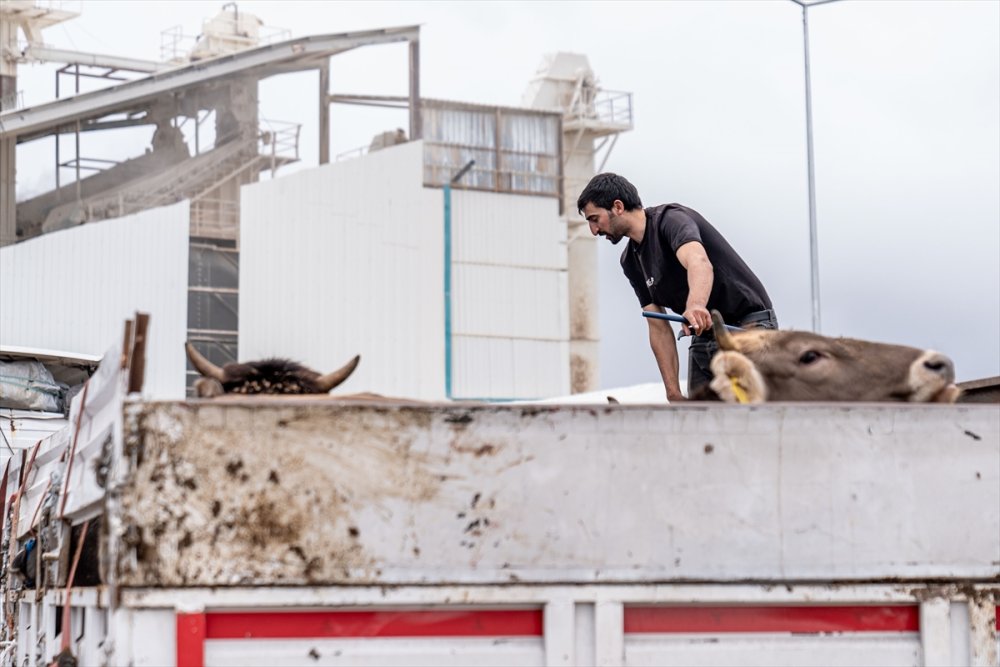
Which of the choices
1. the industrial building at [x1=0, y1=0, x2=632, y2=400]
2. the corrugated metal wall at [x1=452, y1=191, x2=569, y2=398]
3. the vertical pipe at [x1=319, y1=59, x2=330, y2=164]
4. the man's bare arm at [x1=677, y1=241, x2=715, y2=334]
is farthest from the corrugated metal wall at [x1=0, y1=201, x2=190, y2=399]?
the man's bare arm at [x1=677, y1=241, x2=715, y2=334]

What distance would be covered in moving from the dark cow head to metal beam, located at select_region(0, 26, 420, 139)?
31027 mm

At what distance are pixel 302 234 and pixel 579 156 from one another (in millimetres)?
12279

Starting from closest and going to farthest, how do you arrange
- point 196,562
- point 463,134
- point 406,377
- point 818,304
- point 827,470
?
1. point 196,562
2. point 827,470
3. point 818,304
4. point 406,377
5. point 463,134

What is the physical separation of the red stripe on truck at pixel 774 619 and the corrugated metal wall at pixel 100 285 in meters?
29.7

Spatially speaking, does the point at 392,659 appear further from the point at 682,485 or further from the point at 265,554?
the point at 682,485

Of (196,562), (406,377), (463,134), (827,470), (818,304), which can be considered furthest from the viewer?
(463,134)

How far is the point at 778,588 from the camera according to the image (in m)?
3.59

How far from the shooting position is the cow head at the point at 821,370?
4.95m

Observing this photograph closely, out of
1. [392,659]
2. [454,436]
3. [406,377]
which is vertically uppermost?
[406,377]

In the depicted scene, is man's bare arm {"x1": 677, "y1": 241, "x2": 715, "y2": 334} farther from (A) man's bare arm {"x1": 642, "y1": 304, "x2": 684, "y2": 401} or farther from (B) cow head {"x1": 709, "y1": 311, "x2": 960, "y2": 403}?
(A) man's bare arm {"x1": 642, "y1": 304, "x2": 684, "y2": 401}

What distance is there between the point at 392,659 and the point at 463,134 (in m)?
38.8

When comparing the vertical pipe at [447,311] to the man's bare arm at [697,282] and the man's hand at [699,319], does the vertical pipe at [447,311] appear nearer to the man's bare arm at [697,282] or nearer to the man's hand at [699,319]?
the man's bare arm at [697,282]

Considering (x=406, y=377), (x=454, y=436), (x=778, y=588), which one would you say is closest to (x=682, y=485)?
(x=778, y=588)

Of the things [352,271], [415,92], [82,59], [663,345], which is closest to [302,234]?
[352,271]
